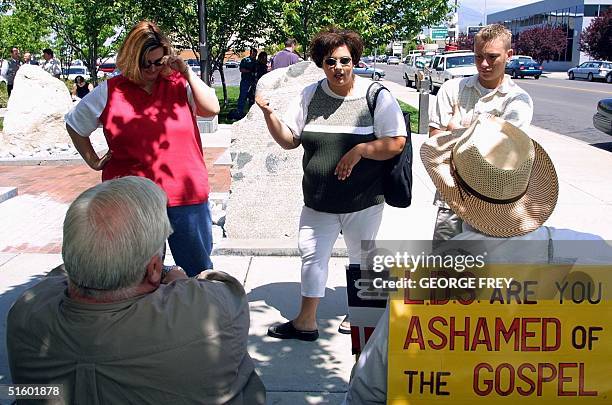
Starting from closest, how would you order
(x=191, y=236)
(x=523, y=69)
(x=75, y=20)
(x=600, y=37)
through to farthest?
1. (x=191, y=236)
2. (x=75, y=20)
3. (x=523, y=69)
4. (x=600, y=37)

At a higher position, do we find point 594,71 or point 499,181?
point 499,181

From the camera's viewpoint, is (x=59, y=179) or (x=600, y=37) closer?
(x=59, y=179)

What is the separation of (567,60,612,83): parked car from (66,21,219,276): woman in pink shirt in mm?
39779

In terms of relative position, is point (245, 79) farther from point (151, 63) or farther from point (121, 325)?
point (121, 325)

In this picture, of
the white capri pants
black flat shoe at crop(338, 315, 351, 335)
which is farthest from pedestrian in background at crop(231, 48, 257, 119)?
the white capri pants

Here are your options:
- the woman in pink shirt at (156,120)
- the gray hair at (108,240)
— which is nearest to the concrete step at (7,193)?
the woman in pink shirt at (156,120)

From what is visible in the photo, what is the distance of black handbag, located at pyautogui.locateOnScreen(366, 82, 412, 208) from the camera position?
3688 millimetres

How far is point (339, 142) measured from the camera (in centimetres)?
363

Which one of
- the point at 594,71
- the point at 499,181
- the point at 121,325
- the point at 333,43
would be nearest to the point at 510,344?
the point at 499,181

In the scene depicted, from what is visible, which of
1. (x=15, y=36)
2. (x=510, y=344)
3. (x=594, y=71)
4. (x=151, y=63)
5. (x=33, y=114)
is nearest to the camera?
(x=510, y=344)

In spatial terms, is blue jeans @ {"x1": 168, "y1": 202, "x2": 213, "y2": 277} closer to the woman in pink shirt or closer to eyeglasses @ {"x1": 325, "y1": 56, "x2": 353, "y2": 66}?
the woman in pink shirt

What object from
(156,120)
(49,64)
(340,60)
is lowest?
(156,120)

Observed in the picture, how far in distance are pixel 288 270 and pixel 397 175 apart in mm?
1995

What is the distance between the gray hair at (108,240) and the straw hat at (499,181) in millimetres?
1120
